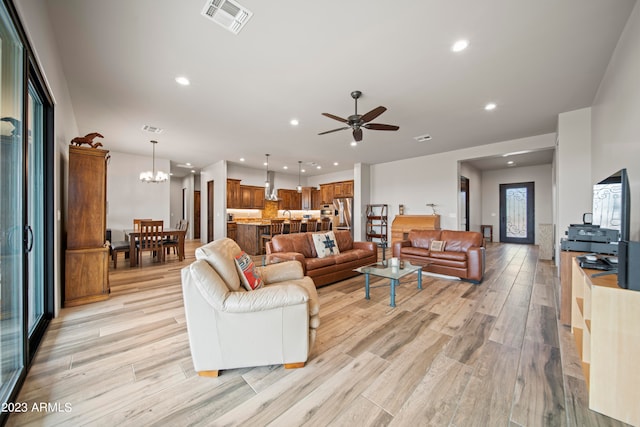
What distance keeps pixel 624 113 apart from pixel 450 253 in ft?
8.71

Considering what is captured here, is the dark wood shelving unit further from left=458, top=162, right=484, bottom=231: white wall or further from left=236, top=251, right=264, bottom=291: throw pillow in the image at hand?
left=236, top=251, right=264, bottom=291: throw pillow

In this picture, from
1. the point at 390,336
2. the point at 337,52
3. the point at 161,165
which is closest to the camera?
the point at 390,336

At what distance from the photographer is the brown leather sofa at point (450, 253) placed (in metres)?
4.07

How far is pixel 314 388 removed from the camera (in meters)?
1.68

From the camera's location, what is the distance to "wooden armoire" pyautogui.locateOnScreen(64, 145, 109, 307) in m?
3.19

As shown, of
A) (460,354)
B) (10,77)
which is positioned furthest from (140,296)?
(460,354)

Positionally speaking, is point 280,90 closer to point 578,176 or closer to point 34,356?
point 34,356

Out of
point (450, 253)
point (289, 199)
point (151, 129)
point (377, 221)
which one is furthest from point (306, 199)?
point (450, 253)

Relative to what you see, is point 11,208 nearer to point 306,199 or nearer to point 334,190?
point 334,190

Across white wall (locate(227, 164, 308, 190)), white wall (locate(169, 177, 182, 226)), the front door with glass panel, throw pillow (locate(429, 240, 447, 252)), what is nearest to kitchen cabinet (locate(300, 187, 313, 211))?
white wall (locate(227, 164, 308, 190))

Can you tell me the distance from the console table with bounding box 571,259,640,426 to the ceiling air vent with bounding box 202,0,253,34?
3.29 meters

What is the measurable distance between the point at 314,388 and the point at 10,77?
3.04m

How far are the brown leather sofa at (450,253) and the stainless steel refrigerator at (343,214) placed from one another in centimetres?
400

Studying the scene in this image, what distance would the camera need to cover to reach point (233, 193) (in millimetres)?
8500
